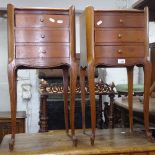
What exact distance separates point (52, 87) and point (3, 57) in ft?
5.14

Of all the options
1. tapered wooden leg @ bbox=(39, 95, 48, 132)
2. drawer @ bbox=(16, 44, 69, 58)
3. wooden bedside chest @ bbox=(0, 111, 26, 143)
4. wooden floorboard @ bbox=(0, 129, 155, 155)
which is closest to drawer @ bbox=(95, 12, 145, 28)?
drawer @ bbox=(16, 44, 69, 58)

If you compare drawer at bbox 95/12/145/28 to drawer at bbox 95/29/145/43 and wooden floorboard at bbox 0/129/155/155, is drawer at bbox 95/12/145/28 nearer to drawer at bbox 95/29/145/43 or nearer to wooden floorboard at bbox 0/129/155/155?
drawer at bbox 95/29/145/43

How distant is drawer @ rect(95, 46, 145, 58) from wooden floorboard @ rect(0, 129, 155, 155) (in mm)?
596

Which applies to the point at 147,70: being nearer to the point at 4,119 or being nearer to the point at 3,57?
the point at 4,119

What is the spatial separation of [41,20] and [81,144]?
2.87ft

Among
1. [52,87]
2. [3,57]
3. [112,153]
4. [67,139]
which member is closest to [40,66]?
[67,139]

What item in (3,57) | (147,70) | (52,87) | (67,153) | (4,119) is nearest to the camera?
(67,153)

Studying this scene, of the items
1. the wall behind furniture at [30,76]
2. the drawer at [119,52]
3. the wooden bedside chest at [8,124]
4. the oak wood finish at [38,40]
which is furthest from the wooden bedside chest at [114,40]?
the wall behind furniture at [30,76]

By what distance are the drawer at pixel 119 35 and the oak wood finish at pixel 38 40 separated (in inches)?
7.5

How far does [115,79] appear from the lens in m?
4.90

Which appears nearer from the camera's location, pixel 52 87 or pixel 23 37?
pixel 23 37

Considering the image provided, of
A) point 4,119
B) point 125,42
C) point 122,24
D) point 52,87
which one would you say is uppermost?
point 122,24

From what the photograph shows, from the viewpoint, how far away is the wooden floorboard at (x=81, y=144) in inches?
73.5

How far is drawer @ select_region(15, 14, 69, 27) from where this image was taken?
1955 mm
